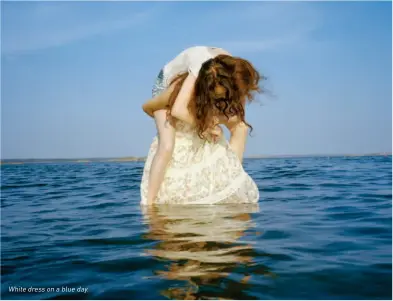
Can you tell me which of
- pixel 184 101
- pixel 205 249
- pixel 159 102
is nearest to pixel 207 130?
pixel 184 101

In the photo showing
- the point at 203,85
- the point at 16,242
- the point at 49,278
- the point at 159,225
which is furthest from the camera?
the point at 203,85

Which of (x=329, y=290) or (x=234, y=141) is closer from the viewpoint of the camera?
(x=329, y=290)

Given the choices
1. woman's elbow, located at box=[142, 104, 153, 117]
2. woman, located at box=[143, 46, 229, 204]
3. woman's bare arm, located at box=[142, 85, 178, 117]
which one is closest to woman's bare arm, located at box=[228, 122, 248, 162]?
woman, located at box=[143, 46, 229, 204]

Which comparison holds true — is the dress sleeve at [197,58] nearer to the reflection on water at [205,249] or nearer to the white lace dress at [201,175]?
the white lace dress at [201,175]

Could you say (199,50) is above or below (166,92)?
above

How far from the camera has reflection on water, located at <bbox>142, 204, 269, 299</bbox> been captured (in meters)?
2.32

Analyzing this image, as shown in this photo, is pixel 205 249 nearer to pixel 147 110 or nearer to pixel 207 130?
pixel 207 130

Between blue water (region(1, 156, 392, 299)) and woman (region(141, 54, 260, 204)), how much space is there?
0.45 m

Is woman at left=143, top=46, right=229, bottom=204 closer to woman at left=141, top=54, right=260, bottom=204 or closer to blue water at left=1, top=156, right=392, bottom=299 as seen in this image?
woman at left=141, top=54, right=260, bottom=204

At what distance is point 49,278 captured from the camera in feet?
8.66

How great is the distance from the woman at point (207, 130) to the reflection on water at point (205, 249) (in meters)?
0.57

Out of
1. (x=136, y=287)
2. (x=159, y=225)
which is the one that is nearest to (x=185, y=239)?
(x=159, y=225)

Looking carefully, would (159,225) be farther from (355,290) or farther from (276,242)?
(355,290)

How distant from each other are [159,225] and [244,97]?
2.20m
